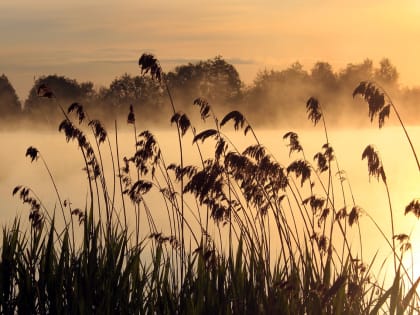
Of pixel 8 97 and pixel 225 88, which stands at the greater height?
pixel 8 97

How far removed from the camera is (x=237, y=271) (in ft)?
26.2

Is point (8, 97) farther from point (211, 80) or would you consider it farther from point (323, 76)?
point (323, 76)

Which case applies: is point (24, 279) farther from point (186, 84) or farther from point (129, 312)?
point (186, 84)

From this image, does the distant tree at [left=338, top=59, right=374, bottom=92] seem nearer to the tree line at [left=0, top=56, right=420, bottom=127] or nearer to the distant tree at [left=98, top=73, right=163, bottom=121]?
the tree line at [left=0, top=56, right=420, bottom=127]

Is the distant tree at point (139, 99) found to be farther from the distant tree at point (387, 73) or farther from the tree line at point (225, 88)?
the distant tree at point (387, 73)

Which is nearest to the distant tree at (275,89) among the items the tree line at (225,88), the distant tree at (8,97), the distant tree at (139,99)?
the tree line at (225,88)

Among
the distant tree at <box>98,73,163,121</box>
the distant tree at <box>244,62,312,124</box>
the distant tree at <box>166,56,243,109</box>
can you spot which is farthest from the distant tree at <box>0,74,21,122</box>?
the distant tree at <box>244,62,312,124</box>

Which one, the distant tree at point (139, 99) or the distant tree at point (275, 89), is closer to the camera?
the distant tree at point (139, 99)

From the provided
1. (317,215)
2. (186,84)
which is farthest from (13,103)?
(317,215)

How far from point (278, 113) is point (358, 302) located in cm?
12124

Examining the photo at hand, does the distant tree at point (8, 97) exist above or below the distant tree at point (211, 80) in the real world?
above

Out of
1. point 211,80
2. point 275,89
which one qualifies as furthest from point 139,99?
point 275,89

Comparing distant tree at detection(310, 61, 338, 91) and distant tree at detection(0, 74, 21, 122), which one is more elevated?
distant tree at detection(0, 74, 21, 122)

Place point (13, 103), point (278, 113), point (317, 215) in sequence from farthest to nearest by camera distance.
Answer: point (278, 113)
point (13, 103)
point (317, 215)
